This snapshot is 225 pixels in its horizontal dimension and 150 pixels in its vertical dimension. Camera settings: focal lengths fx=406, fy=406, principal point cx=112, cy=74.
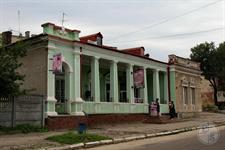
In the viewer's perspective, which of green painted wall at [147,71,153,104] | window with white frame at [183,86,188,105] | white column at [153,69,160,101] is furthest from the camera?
window with white frame at [183,86,188,105]

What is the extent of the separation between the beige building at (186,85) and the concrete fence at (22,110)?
17.3 meters

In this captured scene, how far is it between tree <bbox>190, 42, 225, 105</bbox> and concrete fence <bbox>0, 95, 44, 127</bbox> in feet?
119

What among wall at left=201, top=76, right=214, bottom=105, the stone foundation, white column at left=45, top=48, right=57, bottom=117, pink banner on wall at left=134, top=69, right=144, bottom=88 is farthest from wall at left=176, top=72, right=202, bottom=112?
wall at left=201, top=76, right=214, bottom=105

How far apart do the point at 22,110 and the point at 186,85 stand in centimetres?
2123

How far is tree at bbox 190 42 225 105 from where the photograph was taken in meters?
53.4

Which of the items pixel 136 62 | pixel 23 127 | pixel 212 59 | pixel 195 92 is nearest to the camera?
pixel 23 127

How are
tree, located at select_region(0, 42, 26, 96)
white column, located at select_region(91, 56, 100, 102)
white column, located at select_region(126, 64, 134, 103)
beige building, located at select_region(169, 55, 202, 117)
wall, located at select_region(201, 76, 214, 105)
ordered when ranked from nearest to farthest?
tree, located at select_region(0, 42, 26, 96)
white column, located at select_region(91, 56, 100, 102)
white column, located at select_region(126, 64, 134, 103)
beige building, located at select_region(169, 55, 202, 117)
wall, located at select_region(201, 76, 214, 105)

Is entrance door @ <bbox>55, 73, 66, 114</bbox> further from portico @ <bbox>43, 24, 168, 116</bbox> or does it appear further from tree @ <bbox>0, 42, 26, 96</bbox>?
tree @ <bbox>0, 42, 26, 96</bbox>

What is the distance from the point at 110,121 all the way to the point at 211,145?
512 inches

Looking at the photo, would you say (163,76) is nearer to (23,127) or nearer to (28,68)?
(28,68)

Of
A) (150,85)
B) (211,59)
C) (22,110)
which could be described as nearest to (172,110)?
(150,85)

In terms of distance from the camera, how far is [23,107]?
826 inches

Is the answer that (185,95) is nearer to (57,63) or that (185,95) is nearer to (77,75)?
(77,75)

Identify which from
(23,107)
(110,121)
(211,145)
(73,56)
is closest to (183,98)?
(110,121)
